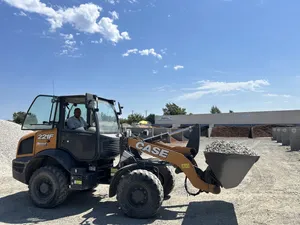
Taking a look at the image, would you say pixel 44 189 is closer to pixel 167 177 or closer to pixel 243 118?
pixel 167 177

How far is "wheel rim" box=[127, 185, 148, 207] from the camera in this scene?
577cm

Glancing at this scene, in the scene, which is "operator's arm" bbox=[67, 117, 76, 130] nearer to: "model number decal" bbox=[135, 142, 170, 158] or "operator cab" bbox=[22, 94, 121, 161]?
"operator cab" bbox=[22, 94, 121, 161]

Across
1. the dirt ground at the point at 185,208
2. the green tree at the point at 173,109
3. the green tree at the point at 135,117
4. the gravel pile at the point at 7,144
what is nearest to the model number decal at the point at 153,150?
the dirt ground at the point at 185,208

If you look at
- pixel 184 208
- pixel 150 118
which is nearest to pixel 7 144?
pixel 184 208

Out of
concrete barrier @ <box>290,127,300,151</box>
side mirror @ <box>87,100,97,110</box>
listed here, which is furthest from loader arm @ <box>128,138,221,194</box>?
concrete barrier @ <box>290,127,300,151</box>

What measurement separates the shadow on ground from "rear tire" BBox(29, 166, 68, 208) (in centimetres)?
18

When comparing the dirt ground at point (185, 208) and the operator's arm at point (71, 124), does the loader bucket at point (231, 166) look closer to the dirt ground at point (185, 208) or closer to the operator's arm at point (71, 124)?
the dirt ground at point (185, 208)

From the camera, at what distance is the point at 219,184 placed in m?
5.88

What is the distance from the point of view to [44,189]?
649cm

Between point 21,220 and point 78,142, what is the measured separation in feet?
6.08

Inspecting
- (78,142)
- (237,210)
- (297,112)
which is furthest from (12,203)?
(297,112)

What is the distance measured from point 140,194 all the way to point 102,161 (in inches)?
59.7

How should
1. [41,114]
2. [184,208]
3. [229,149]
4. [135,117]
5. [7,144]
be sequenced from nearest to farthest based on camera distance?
[229,149]
[184,208]
[41,114]
[7,144]
[135,117]

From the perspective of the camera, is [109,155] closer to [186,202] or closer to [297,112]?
[186,202]
